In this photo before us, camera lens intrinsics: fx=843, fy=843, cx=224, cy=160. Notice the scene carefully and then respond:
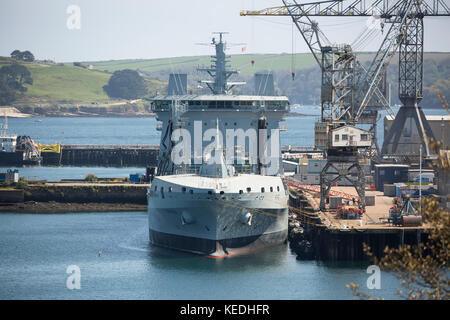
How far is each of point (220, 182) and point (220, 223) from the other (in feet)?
8.69

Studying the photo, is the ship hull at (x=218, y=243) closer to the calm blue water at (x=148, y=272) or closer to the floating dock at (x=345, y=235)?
the calm blue water at (x=148, y=272)

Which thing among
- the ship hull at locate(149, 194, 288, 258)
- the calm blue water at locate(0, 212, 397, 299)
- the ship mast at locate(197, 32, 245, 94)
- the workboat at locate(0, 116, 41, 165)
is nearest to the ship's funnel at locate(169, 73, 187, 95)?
the ship mast at locate(197, 32, 245, 94)

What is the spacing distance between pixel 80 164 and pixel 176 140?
5894 cm

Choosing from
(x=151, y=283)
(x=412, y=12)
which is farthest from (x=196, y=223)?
(x=412, y=12)

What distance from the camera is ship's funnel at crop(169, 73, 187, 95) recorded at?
2685 inches

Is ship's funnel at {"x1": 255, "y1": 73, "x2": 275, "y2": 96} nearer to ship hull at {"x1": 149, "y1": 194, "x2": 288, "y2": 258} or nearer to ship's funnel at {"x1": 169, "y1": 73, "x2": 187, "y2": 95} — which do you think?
ship's funnel at {"x1": 169, "y1": 73, "x2": 187, "y2": 95}

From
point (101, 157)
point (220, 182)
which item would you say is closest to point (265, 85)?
point (220, 182)

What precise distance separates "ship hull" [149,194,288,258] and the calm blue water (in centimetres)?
85

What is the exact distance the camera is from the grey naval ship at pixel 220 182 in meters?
53.0

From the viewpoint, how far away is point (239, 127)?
63.3 meters

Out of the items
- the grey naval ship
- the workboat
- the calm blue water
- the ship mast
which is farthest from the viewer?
the workboat

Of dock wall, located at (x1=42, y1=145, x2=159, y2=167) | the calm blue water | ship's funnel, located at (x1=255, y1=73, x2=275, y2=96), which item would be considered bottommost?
the calm blue water

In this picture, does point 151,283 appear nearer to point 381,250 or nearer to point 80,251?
point 80,251

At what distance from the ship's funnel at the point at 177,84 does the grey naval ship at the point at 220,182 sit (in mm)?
473
